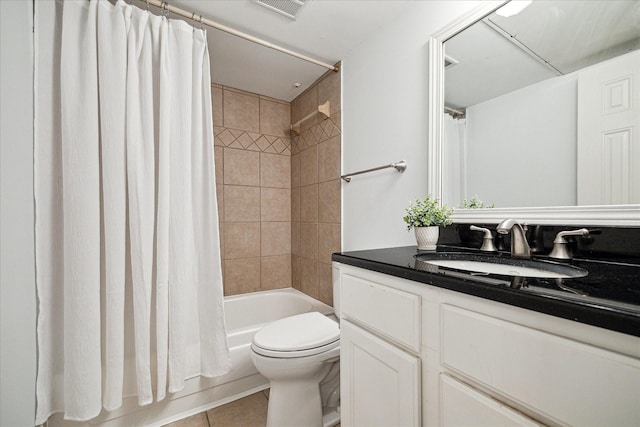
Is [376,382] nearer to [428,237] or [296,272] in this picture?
[428,237]

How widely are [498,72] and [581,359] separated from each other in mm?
1058

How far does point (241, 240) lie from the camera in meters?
2.28

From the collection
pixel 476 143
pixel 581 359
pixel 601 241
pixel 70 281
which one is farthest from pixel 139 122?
pixel 601 241

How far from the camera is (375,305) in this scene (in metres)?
0.80

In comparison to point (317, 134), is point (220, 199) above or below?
below

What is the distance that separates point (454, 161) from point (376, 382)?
3.10 feet

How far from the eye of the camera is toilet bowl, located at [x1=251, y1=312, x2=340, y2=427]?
3.83ft

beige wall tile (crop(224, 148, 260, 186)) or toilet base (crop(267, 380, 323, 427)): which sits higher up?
beige wall tile (crop(224, 148, 260, 186))

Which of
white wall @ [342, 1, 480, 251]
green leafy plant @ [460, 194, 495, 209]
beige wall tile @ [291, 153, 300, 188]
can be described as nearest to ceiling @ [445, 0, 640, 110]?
white wall @ [342, 1, 480, 251]

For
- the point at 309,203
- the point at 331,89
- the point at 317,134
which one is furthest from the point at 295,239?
the point at 331,89

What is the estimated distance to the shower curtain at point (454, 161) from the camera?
1.14m

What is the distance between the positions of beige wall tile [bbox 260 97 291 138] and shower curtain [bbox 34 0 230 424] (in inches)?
39.2

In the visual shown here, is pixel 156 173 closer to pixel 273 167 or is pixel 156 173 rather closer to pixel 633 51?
pixel 273 167

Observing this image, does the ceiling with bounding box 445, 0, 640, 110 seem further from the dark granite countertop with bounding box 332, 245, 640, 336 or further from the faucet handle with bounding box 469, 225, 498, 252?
the dark granite countertop with bounding box 332, 245, 640, 336
